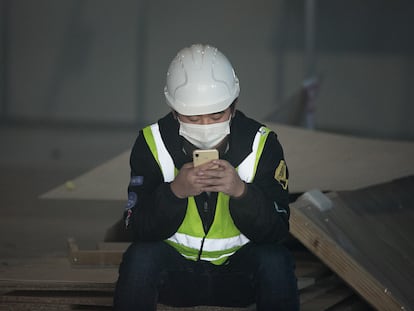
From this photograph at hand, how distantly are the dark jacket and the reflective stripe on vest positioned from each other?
16mm

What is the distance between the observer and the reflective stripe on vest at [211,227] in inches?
129

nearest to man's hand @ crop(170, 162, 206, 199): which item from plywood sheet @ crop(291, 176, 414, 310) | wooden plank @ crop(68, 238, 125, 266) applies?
plywood sheet @ crop(291, 176, 414, 310)

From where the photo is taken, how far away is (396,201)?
15.6 feet

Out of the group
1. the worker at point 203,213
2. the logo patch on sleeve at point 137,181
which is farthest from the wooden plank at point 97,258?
the logo patch on sleeve at point 137,181

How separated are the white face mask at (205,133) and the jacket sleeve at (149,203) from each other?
0.16 meters

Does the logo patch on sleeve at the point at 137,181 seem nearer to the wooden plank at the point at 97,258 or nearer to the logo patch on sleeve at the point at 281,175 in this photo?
the logo patch on sleeve at the point at 281,175

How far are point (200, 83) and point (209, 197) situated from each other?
1.20 ft

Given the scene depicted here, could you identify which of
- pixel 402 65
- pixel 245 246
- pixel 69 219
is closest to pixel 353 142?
pixel 69 219

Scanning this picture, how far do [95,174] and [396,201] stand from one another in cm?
165

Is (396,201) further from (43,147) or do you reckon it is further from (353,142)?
(43,147)

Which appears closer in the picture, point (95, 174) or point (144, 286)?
point (144, 286)

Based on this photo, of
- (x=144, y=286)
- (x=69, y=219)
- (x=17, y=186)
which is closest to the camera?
(x=144, y=286)

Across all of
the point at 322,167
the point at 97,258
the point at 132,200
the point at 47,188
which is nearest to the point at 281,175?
the point at 132,200

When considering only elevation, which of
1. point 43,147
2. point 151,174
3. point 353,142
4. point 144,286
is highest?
point 151,174
